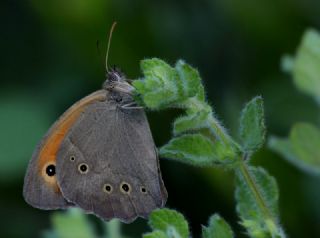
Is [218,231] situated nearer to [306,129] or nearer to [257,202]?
[257,202]

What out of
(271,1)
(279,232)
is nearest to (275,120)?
(271,1)

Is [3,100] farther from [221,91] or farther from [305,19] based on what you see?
[305,19]

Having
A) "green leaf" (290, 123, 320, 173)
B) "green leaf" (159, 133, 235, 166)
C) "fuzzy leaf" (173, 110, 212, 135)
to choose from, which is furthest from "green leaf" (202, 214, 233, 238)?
"green leaf" (290, 123, 320, 173)

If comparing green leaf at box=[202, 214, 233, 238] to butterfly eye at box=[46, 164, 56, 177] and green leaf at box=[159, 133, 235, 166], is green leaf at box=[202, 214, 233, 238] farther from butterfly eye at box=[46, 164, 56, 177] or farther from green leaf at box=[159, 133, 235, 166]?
butterfly eye at box=[46, 164, 56, 177]

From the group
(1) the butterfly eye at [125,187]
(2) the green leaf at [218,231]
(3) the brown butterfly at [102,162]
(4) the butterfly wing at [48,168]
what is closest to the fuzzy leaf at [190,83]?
(2) the green leaf at [218,231]

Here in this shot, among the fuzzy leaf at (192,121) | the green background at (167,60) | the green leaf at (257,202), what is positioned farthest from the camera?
the green background at (167,60)

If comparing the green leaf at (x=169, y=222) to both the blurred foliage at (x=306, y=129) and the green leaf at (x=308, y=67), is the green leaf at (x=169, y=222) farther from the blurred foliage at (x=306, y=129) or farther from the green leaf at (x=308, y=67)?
the green leaf at (x=308, y=67)

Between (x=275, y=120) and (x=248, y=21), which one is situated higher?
(x=248, y=21)
